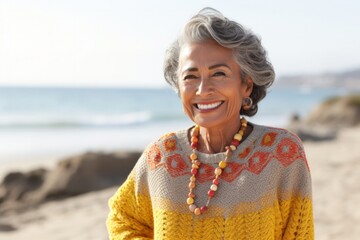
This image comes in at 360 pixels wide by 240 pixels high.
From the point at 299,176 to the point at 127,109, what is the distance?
38.8 m

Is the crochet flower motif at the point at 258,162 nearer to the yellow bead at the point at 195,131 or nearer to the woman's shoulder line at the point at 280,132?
the woman's shoulder line at the point at 280,132

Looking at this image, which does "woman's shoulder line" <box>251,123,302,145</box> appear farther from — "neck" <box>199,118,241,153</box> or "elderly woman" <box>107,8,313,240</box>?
"neck" <box>199,118,241,153</box>

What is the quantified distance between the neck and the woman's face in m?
0.06

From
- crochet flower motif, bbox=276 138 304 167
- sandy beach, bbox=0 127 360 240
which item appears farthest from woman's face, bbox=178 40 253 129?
sandy beach, bbox=0 127 360 240

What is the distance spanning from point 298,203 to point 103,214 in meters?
4.76

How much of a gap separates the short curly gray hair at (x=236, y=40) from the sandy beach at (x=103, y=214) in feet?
11.0

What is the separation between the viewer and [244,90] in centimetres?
249

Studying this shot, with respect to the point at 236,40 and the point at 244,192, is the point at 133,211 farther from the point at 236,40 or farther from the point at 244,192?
the point at 236,40

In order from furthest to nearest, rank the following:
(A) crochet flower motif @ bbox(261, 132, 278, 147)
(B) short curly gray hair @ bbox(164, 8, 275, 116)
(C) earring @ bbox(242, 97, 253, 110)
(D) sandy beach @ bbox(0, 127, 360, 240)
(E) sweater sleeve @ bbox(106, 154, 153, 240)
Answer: (D) sandy beach @ bbox(0, 127, 360, 240), (E) sweater sleeve @ bbox(106, 154, 153, 240), (C) earring @ bbox(242, 97, 253, 110), (A) crochet flower motif @ bbox(261, 132, 278, 147), (B) short curly gray hair @ bbox(164, 8, 275, 116)

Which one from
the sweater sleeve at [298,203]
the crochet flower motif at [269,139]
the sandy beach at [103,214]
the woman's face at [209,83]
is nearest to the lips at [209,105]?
the woman's face at [209,83]

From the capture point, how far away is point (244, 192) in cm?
238

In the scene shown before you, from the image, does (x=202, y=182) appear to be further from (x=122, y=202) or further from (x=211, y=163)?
(x=122, y=202)

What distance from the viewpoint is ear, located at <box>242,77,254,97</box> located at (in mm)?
2479

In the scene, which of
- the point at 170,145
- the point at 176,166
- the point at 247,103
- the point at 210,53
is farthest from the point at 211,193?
the point at 210,53
